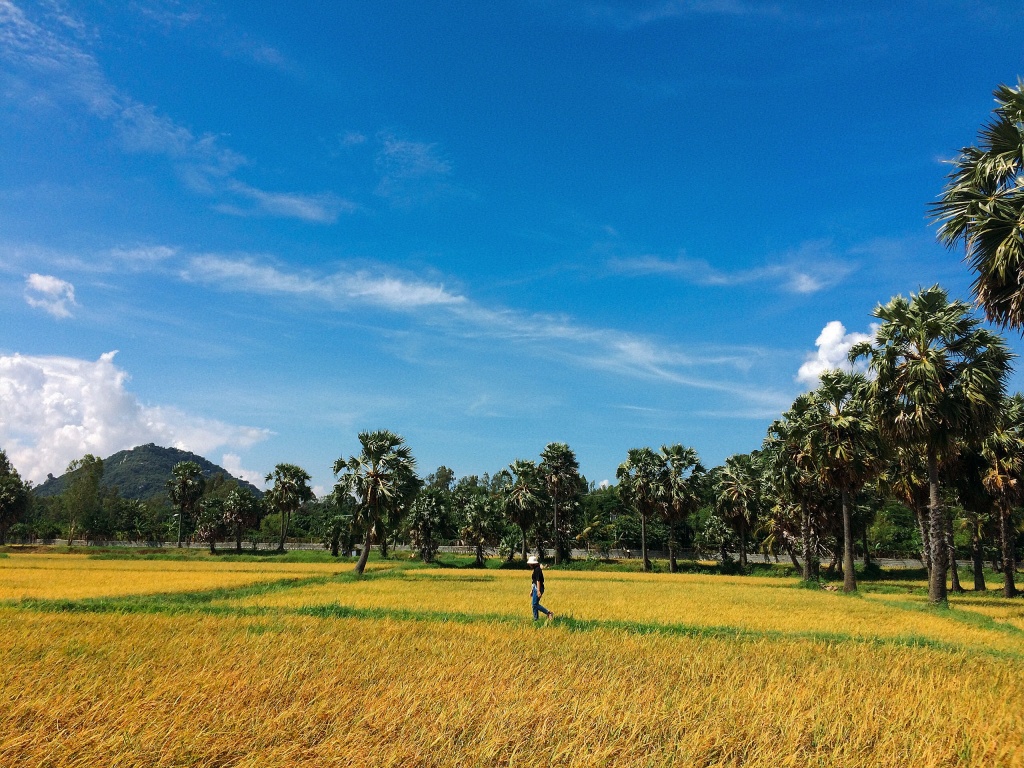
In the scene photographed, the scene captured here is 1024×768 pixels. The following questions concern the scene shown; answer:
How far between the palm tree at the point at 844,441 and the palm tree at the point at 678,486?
92.4 ft

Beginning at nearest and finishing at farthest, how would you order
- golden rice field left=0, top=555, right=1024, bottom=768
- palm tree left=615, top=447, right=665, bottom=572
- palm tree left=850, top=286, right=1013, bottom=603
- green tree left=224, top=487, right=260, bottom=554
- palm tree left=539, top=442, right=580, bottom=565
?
1. golden rice field left=0, top=555, right=1024, bottom=768
2. palm tree left=850, top=286, right=1013, bottom=603
3. palm tree left=615, top=447, right=665, bottom=572
4. palm tree left=539, top=442, right=580, bottom=565
5. green tree left=224, top=487, right=260, bottom=554

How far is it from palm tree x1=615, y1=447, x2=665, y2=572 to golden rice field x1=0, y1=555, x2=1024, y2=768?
1842 inches

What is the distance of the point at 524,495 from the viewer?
6919cm

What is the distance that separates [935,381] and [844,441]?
10367mm

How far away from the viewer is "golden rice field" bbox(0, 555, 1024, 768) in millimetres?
7480

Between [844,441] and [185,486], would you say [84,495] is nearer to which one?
[185,486]

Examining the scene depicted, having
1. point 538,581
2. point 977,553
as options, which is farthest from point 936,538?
point 538,581

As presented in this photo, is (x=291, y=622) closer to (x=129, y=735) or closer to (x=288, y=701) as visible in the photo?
(x=288, y=701)

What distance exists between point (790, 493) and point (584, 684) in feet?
133

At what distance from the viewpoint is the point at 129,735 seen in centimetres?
756

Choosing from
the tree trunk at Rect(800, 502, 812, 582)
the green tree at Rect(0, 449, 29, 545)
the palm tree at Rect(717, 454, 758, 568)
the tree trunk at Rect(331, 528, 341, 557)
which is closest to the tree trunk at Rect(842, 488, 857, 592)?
the tree trunk at Rect(800, 502, 812, 582)

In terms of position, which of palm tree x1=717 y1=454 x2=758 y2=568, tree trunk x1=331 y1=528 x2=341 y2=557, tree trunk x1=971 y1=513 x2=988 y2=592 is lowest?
tree trunk x1=331 y1=528 x2=341 y2=557

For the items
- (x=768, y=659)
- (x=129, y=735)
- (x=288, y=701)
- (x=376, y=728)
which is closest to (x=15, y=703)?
(x=129, y=735)

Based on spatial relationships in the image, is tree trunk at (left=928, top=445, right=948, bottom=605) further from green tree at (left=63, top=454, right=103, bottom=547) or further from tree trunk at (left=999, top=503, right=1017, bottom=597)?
green tree at (left=63, top=454, right=103, bottom=547)
